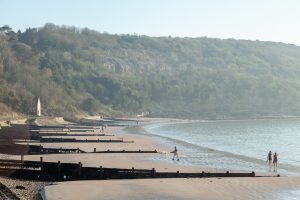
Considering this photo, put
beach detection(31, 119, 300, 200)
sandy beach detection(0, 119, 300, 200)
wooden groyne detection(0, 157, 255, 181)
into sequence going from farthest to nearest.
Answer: wooden groyne detection(0, 157, 255, 181) < beach detection(31, 119, 300, 200) < sandy beach detection(0, 119, 300, 200)

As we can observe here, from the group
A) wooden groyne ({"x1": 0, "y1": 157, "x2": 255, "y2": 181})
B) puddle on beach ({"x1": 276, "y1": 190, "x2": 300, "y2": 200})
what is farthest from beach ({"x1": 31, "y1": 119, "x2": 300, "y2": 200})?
wooden groyne ({"x1": 0, "y1": 157, "x2": 255, "y2": 181})

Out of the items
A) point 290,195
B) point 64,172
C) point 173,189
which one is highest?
point 64,172

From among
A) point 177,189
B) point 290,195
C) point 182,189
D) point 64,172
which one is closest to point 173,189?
point 177,189

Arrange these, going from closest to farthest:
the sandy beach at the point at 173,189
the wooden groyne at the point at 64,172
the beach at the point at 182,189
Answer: the sandy beach at the point at 173,189 < the beach at the point at 182,189 < the wooden groyne at the point at 64,172

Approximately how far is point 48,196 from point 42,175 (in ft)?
18.7

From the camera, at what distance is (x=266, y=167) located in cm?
3872

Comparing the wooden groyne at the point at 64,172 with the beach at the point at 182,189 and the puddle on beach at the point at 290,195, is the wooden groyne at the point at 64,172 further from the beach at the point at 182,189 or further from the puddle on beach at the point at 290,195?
the puddle on beach at the point at 290,195

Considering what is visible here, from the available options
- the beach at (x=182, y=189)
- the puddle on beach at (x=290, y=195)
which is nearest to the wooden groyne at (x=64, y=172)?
the beach at (x=182, y=189)

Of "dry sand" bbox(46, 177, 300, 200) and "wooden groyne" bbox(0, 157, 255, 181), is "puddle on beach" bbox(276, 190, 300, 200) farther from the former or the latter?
"wooden groyne" bbox(0, 157, 255, 181)

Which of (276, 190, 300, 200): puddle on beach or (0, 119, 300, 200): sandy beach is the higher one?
(0, 119, 300, 200): sandy beach

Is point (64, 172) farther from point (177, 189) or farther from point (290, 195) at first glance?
point (290, 195)

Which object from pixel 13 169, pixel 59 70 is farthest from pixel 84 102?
pixel 13 169

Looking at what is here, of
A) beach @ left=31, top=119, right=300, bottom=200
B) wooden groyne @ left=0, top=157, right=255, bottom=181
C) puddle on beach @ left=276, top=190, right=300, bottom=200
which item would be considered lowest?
puddle on beach @ left=276, top=190, right=300, bottom=200

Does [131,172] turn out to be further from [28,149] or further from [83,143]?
[83,143]
